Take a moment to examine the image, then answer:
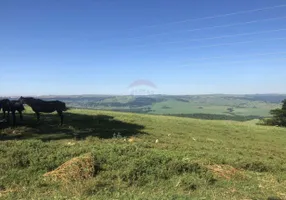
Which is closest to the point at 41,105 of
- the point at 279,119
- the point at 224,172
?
the point at 224,172

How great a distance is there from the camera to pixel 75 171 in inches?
505

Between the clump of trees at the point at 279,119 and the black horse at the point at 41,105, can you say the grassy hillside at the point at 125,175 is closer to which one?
the black horse at the point at 41,105

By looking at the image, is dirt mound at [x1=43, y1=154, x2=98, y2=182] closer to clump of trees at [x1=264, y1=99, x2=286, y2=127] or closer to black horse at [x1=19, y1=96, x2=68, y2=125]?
black horse at [x1=19, y1=96, x2=68, y2=125]

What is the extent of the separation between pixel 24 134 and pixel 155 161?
12.9 meters

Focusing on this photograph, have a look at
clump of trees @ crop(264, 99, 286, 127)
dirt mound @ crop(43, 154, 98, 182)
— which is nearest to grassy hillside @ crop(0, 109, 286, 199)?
dirt mound @ crop(43, 154, 98, 182)

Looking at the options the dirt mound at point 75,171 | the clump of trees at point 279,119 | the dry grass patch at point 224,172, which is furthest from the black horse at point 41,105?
the clump of trees at point 279,119

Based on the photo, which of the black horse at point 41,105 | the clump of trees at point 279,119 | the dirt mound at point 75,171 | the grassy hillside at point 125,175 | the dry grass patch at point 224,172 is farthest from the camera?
the clump of trees at point 279,119

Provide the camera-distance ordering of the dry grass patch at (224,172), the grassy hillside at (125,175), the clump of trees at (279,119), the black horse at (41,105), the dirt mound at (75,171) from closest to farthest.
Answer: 1. the grassy hillside at (125,175)
2. the dirt mound at (75,171)
3. the dry grass patch at (224,172)
4. the black horse at (41,105)
5. the clump of trees at (279,119)

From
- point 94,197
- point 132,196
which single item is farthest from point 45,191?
point 132,196

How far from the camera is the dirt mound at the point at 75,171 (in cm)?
1231

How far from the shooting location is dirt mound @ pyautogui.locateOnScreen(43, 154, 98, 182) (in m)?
12.3

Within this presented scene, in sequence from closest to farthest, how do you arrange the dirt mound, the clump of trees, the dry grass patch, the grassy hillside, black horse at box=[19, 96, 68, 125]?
the grassy hillside → the dirt mound → the dry grass patch → black horse at box=[19, 96, 68, 125] → the clump of trees

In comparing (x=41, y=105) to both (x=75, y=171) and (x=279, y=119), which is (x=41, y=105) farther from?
(x=279, y=119)

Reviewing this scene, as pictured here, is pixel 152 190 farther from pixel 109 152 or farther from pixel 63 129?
pixel 63 129
